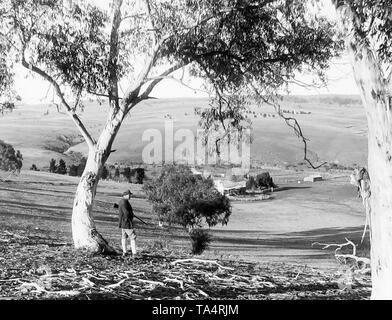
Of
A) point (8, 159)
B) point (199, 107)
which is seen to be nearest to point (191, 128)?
point (8, 159)

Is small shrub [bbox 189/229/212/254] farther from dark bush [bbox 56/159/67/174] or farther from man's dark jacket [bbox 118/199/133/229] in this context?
dark bush [bbox 56/159/67/174]

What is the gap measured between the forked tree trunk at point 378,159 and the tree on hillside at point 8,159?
43.0m

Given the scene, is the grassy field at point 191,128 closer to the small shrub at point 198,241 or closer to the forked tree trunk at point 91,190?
the small shrub at point 198,241

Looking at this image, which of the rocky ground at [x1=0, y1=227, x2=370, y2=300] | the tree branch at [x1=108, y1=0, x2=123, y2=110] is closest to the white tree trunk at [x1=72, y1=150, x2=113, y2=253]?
the rocky ground at [x1=0, y1=227, x2=370, y2=300]

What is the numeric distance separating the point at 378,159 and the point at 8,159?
45.7m

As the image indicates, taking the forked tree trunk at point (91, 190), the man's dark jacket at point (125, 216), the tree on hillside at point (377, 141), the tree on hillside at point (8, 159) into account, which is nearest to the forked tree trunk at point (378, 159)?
the tree on hillside at point (377, 141)

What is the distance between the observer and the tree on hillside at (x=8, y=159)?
46656 mm

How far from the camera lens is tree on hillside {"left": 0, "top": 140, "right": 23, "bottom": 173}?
1837 inches

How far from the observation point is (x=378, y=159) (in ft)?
22.7

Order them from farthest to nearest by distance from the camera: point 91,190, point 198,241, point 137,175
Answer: point 137,175 → point 198,241 → point 91,190

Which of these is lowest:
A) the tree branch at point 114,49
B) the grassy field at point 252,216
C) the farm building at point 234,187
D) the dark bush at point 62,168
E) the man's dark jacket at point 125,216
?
the grassy field at point 252,216

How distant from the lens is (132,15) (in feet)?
38.3

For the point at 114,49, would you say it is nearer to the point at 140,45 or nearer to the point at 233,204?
the point at 140,45
